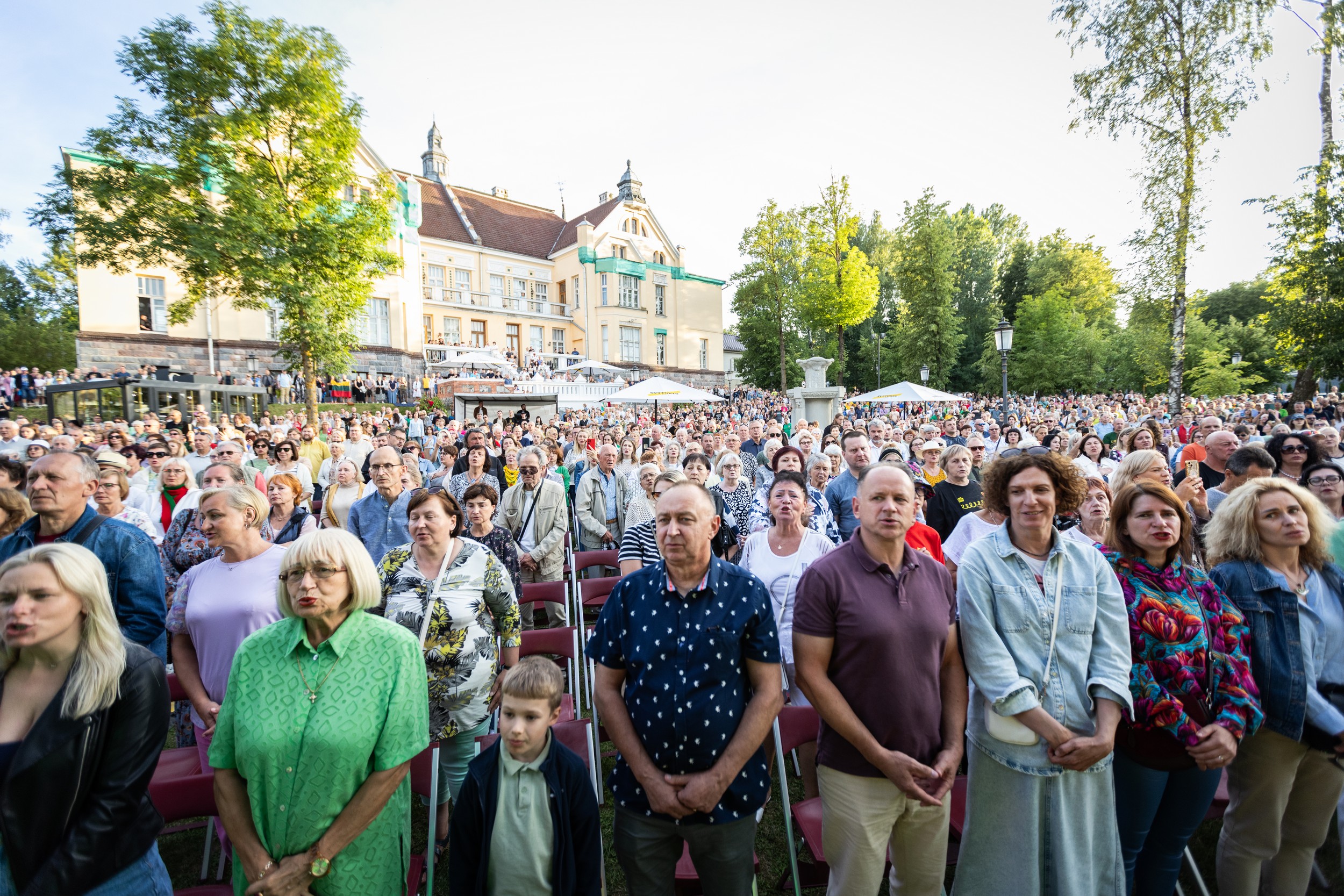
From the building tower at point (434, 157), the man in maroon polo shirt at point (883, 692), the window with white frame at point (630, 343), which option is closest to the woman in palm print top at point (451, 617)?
the man in maroon polo shirt at point (883, 692)

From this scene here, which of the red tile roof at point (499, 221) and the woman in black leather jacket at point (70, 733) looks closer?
the woman in black leather jacket at point (70, 733)

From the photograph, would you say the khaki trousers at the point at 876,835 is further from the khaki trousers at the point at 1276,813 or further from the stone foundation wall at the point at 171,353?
the stone foundation wall at the point at 171,353

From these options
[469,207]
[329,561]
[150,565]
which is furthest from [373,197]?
[469,207]

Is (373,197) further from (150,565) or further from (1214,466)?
(1214,466)

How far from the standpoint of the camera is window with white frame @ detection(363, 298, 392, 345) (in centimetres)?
2741

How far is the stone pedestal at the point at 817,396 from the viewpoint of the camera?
1622 cm

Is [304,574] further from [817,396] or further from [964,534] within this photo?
[817,396]

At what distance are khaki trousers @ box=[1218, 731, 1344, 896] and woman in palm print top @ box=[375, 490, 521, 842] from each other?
339 centimetres

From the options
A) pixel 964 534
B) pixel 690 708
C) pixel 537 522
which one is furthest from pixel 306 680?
pixel 964 534

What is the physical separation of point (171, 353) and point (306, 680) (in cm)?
2795

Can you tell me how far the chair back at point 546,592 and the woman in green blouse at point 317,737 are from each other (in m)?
2.37

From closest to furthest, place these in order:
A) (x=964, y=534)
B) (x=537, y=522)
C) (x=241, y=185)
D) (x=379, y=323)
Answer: (x=964, y=534), (x=537, y=522), (x=241, y=185), (x=379, y=323)

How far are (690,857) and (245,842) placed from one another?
5.30 feet

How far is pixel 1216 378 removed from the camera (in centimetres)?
2656
